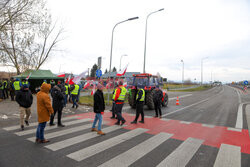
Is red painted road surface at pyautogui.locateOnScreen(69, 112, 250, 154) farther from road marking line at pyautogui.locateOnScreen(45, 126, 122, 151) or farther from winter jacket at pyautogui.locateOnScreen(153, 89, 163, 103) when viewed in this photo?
winter jacket at pyautogui.locateOnScreen(153, 89, 163, 103)

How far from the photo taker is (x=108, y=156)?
3.91 meters

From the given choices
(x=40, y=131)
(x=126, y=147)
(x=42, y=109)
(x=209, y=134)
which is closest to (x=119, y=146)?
(x=126, y=147)

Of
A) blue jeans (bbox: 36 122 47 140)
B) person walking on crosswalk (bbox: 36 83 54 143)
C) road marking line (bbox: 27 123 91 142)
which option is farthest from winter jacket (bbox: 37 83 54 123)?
road marking line (bbox: 27 123 91 142)

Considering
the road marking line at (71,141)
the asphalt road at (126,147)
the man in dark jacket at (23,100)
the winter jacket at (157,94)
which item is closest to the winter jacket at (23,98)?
the man in dark jacket at (23,100)

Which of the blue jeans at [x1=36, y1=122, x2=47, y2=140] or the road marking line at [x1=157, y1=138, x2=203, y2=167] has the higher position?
the blue jeans at [x1=36, y1=122, x2=47, y2=140]

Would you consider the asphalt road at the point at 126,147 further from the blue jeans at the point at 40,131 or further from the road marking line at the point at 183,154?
the blue jeans at the point at 40,131

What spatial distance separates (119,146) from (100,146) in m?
0.54

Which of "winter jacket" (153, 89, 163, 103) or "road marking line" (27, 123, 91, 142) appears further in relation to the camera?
"winter jacket" (153, 89, 163, 103)

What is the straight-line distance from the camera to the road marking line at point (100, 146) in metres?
3.87

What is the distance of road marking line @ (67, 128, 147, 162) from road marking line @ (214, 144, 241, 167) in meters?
2.60

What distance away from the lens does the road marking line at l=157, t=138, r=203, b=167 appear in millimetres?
3666

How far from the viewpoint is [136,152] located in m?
4.18

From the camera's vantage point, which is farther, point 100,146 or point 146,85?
point 146,85

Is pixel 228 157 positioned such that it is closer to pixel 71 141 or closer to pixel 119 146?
pixel 119 146
